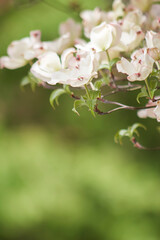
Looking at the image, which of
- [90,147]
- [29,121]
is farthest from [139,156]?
[29,121]

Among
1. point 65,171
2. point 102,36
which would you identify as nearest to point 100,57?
point 102,36

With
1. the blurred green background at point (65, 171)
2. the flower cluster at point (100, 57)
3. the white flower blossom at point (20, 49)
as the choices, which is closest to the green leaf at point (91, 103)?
the flower cluster at point (100, 57)

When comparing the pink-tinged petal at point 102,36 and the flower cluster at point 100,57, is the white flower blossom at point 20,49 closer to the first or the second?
the flower cluster at point 100,57

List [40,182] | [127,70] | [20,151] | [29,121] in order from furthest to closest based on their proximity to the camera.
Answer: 1. [29,121]
2. [20,151]
3. [40,182]
4. [127,70]

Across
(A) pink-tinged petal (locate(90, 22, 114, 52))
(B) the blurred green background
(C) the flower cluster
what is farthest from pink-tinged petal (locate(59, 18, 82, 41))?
(B) the blurred green background

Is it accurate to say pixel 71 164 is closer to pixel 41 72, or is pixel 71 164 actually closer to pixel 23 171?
pixel 23 171

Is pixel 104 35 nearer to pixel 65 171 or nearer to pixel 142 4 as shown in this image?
pixel 142 4

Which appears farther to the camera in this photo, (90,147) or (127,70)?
(90,147)

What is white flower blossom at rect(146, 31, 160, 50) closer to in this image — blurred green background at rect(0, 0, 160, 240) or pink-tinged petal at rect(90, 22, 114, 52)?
→ pink-tinged petal at rect(90, 22, 114, 52)
